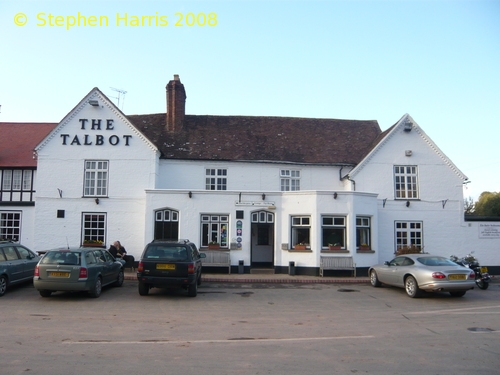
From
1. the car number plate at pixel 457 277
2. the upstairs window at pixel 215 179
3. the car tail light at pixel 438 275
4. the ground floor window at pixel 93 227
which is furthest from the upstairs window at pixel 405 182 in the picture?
the ground floor window at pixel 93 227

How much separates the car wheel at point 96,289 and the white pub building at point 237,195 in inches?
280


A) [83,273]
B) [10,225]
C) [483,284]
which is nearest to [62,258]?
[83,273]

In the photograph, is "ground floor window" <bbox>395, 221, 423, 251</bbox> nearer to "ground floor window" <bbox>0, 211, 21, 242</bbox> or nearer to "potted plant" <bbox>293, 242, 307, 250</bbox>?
"potted plant" <bbox>293, 242, 307, 250</bbox>

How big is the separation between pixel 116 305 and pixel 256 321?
4.40 meters

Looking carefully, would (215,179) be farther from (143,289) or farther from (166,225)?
(143,289)

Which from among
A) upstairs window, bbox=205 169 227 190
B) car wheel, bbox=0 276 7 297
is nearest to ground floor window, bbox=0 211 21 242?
car wheel, bbox=0 276 7 297

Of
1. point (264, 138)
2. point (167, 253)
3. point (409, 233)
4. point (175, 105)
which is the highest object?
point (175, 105)

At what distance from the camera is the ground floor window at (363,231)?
69.2 feet

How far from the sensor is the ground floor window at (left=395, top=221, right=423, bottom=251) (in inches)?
891

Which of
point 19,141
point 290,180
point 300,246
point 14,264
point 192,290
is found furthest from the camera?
point 19,141

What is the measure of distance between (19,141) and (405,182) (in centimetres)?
2213

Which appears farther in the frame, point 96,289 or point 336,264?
point 336,264

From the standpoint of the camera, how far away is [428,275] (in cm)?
1398

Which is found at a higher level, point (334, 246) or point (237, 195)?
point (237, 195)
